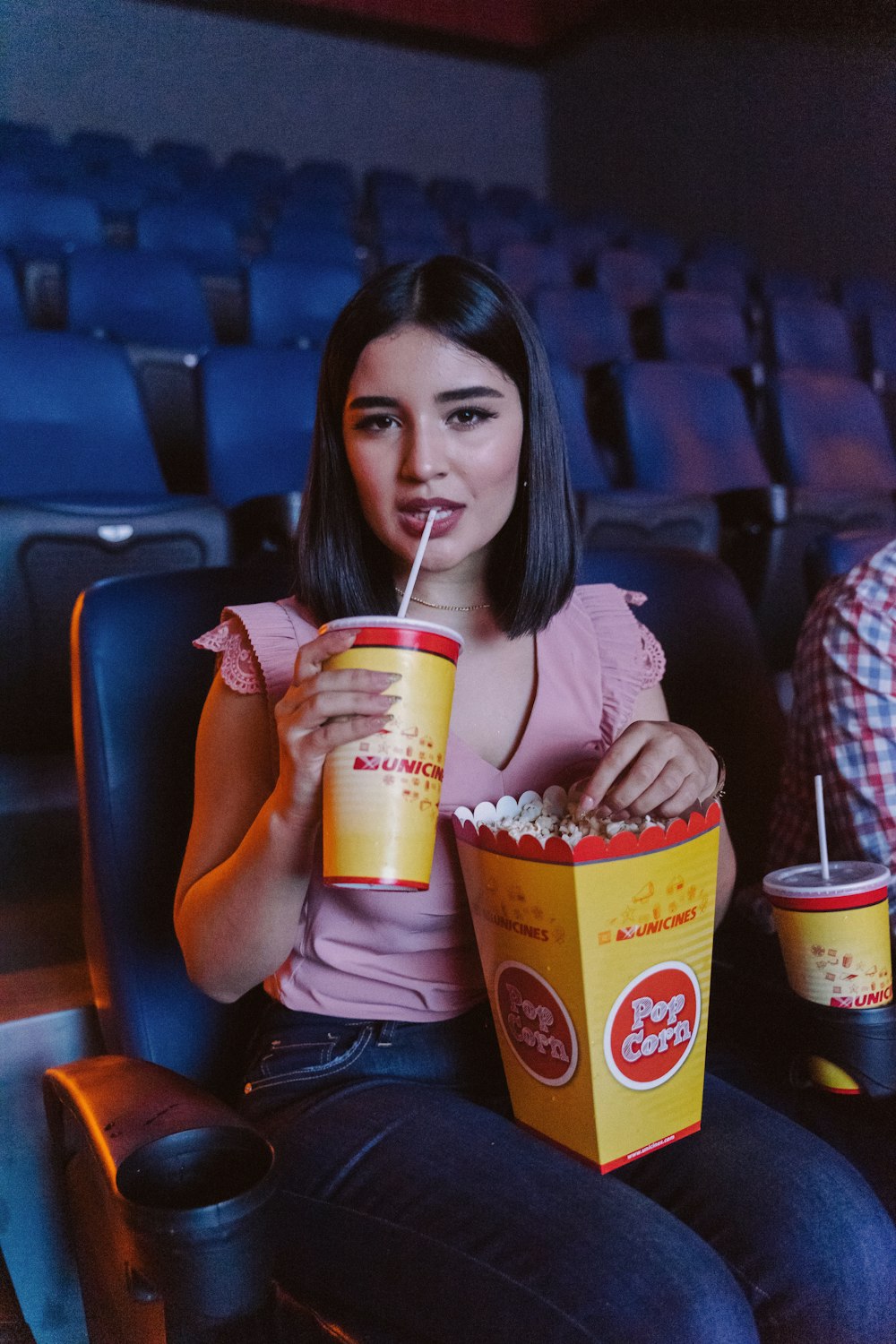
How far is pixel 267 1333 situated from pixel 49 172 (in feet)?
15.9

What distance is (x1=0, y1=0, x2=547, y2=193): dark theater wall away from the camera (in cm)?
574

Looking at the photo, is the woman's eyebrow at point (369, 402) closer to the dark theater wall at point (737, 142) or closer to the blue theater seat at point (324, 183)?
the dark theater wall at point (737, 142)

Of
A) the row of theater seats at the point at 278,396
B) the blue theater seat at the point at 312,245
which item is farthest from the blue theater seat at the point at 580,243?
the blue theater seat at the point at 312,245

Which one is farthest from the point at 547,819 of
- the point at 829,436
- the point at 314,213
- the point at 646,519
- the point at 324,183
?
the point at 324,183

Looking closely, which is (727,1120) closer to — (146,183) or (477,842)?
(477,842)

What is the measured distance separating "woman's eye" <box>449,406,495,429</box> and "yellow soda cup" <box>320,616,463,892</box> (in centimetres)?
27

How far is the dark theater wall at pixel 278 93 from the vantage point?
5.74 meters

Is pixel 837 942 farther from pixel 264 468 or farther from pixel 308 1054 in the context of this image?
pixel 264 468

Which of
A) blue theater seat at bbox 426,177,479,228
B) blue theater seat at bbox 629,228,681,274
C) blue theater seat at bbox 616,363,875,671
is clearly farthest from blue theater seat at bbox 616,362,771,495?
blue theater seat at bbox 426,177,479,228

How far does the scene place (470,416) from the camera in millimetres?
860

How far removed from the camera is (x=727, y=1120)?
2.65 ft

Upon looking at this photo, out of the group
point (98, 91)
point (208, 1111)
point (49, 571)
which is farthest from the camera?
point (98, 91)

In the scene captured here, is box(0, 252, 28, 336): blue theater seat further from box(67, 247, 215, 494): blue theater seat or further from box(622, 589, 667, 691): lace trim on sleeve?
box(622, 589, 667, 691): lace trim on sleeve

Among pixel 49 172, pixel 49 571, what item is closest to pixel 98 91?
pixel 49 172
